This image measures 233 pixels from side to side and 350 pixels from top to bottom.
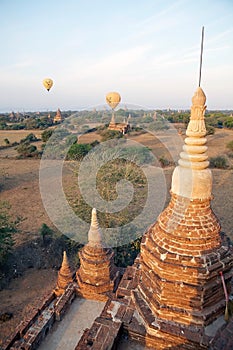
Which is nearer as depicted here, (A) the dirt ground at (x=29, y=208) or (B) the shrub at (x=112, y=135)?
(A) the dirt ground at (x=29, y=208)

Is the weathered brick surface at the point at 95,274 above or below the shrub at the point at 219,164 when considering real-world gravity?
above

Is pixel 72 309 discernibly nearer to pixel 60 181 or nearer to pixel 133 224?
pixel 133 224

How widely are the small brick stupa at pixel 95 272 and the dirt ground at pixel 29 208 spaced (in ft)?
12.2

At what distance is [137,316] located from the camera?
5.12 m

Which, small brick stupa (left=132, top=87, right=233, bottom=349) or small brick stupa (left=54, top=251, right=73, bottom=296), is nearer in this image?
small brick stupa (left=132, top=87, right=233, bottom=349)

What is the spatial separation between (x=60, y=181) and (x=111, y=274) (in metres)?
19.4

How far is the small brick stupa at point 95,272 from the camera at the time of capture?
750cm

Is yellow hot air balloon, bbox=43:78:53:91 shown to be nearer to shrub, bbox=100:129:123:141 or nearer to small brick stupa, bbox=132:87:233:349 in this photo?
shrub, bbox=100:129:123:141

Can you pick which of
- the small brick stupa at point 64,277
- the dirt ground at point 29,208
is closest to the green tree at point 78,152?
the dirt ground at point 29,208

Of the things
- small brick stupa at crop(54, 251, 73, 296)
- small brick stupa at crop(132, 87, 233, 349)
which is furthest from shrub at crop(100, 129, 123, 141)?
small brick stupa at crop(132, 87, 233, 349)

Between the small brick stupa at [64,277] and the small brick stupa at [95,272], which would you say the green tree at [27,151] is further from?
the small brick stupa at [95,272]

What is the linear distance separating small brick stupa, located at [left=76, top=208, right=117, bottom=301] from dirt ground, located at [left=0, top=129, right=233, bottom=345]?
371cm

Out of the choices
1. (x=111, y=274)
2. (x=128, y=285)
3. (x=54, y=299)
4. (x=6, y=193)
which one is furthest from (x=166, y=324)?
(x=6, y=193)

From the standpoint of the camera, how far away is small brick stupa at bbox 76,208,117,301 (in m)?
7.50
